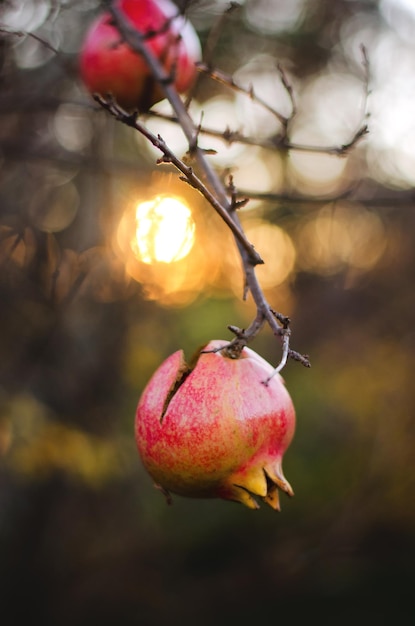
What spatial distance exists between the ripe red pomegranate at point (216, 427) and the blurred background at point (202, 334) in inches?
54.7

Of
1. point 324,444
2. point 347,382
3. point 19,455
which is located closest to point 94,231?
point 19,455

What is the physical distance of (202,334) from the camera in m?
5.72

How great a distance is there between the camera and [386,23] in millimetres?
4742

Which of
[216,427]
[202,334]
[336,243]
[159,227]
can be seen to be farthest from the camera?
[202,334]

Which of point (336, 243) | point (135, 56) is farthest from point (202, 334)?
point (135, 56)

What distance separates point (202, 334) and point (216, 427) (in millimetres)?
4847

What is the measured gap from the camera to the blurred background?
297cm

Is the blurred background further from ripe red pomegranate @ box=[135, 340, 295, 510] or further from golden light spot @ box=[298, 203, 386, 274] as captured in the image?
ripe red pomegranate @ box=[135, 340, 295, 510]

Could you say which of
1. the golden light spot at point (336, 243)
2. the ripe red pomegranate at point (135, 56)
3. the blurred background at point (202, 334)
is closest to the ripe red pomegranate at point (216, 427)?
the ripe red pomegranate at point (135, 56)

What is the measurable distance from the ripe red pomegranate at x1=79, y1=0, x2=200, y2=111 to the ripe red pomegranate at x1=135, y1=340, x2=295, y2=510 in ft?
2.65

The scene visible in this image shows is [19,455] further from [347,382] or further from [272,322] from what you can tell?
[347,382]

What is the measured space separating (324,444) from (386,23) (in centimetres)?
370

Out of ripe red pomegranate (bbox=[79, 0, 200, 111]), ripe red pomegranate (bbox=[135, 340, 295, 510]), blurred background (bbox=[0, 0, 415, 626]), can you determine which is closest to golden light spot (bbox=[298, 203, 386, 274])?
blurred background (bbox=[0, 0, 415, 626])

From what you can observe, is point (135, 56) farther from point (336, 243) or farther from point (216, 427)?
point (336, 243)
